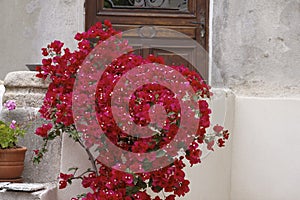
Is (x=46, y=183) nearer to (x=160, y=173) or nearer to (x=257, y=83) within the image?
(x=160, y=173)

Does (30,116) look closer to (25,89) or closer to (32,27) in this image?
(25,89)

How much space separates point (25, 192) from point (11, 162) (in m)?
0.26

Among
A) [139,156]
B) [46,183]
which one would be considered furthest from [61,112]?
[46,183]

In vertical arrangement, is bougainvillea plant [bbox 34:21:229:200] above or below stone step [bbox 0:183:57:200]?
above

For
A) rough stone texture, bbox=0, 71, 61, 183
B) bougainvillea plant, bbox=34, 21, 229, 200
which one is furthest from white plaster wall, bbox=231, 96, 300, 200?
rough stone texture, bbox=0, 71, 61, 183

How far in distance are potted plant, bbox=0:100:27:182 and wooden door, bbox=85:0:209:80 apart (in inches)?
84.0

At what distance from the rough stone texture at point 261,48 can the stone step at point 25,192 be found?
1583 mm

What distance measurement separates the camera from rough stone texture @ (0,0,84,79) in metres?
5.70

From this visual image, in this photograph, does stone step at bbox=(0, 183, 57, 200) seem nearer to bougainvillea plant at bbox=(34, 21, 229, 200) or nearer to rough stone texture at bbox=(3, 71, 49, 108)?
bougainvillea plant at bbox=(34, 21, 229, 200)

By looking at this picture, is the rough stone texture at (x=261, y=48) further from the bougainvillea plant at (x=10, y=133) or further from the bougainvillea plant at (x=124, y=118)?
the bougainvillea plant at (x=10, y=133)

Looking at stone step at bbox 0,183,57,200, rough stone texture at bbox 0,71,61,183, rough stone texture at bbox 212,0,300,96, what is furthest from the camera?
rough stone texture at bbox 212,0,300,96

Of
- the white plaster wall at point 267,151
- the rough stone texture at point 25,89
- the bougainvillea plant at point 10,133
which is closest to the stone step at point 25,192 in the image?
the bougainvillea plant at point 10,133

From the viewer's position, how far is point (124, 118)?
9.99 ft

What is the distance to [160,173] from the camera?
3.09 metres
